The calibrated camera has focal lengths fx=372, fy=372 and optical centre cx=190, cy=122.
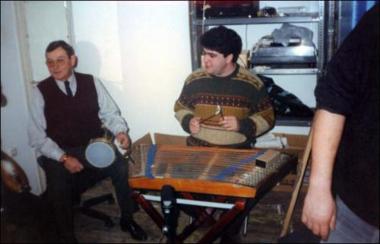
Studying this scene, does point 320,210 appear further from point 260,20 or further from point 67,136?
point 67,136

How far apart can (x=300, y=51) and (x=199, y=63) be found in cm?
73

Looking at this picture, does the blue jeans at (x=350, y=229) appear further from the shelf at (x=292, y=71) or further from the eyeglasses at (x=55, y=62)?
the eyeglasses at (x=55, y=62)

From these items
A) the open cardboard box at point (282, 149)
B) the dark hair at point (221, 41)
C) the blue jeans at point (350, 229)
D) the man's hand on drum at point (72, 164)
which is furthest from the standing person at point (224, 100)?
the blue jeans at point (350, 229)

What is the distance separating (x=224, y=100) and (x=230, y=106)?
0.19 ft

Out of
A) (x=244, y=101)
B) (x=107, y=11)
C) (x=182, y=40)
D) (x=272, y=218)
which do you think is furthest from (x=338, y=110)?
(x=107, y=11)

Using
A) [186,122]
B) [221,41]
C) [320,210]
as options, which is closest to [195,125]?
[186,122]

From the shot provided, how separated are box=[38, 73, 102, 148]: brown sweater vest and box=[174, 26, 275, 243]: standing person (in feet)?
2.15

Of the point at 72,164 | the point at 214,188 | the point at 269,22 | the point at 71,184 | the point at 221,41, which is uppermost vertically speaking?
the point at 269,22

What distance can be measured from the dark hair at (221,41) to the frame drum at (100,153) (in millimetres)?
900

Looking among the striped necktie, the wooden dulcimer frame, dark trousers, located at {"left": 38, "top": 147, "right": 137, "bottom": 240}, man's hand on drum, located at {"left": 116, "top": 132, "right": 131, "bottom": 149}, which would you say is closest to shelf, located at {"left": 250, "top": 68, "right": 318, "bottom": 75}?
the wooden dulcimer frame

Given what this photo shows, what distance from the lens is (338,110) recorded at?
3.26 feet

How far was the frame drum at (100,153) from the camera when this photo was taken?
229 centimetres

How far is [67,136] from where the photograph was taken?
2.52 metres

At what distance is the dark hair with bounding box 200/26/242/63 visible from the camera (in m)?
2.39
